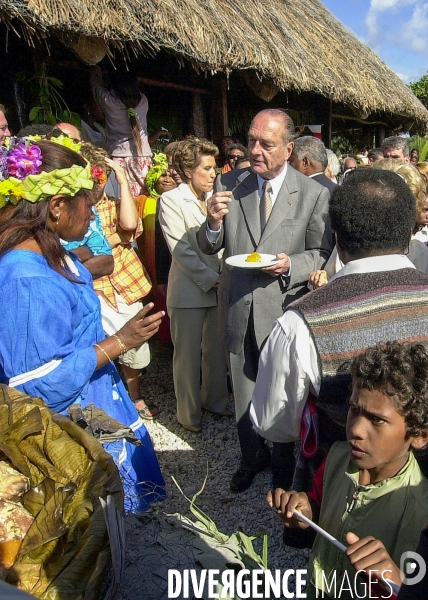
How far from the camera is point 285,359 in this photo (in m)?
1.78

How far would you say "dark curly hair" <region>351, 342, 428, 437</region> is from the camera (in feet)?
4.68

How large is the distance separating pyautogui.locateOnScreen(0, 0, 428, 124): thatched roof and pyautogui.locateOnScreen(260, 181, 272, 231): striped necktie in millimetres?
2161

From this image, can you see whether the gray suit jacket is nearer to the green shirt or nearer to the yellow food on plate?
the yellow food on plate

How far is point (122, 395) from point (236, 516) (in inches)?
47.7

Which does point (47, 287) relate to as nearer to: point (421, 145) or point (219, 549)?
point (219, 549)

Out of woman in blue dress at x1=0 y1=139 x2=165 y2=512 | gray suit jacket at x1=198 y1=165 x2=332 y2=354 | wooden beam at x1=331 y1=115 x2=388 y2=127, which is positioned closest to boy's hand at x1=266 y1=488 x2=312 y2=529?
woman in blue dress at x1=0 y1=139 x2=165 y2=512

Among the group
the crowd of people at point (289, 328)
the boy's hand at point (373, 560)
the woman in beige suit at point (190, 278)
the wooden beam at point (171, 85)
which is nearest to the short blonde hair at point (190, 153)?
the woman in beige suit at point (190, 278)

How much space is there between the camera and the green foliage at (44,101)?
195 inches

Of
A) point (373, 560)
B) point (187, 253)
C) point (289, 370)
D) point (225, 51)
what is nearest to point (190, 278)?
point (187, 253)

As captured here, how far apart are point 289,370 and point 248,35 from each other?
18.2ft

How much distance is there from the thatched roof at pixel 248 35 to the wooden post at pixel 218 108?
2.89ft

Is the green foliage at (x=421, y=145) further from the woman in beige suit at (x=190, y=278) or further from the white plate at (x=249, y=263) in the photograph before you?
the white plate at (x=249, y=263)

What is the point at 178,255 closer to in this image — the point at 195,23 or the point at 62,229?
the point at 62,229

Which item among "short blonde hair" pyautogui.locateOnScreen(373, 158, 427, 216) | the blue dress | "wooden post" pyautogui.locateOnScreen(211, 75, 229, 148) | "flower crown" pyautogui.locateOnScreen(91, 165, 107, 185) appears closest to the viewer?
the blue dress
